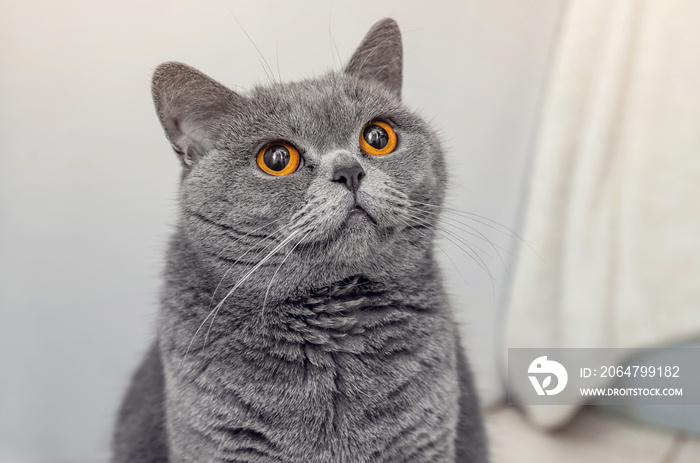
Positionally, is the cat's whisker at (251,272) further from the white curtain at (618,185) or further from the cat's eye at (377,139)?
the white curtain at (618,185)

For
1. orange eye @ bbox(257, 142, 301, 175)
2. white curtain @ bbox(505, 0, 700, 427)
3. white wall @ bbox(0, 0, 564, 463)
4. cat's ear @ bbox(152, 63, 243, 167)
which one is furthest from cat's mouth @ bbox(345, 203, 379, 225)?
white curtain @ bbox(505, 0, 700, 427)

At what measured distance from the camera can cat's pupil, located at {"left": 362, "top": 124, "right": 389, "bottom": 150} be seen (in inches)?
40.4

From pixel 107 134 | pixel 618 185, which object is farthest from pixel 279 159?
pixel 618 185

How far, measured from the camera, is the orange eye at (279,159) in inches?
38.3

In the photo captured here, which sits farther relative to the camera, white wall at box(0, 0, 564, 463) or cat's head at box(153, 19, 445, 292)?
white wall at box(0, 0, 564, 463)

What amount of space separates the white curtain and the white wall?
0.58ft

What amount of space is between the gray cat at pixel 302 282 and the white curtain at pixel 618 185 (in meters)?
0.82

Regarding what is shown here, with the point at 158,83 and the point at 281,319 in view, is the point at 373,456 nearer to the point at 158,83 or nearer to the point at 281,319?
the point at 281,319

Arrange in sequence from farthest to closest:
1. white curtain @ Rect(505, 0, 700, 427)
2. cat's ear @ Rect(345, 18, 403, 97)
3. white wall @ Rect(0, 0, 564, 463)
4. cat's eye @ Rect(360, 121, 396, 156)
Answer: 1. white curtain @ Rect(505, 0, 700, 427)
2. white wall @ Rect(0, 0, 564, 463)
3. cat's ear @ Rect(345, 18, 403, 97)
4. cat's eye @ Rect(360, 121, 396, 156)

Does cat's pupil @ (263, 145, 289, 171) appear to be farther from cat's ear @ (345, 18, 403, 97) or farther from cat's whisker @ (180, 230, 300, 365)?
cat's ear @ (345, 18, 403, 97)

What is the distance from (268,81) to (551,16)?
0.99m

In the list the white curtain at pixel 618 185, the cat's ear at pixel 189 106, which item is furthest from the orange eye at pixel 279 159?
the white curtain at pixel 618 185

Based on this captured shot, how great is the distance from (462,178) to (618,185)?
0.43 meters

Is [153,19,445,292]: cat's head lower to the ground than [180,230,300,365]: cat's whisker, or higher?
higher
